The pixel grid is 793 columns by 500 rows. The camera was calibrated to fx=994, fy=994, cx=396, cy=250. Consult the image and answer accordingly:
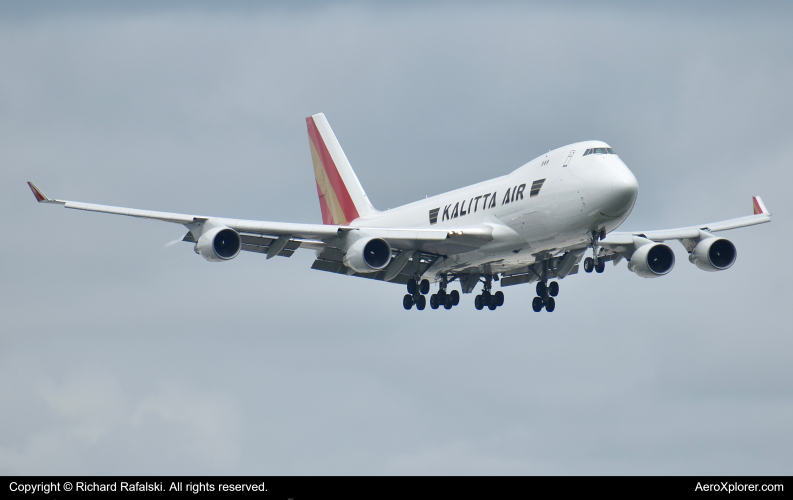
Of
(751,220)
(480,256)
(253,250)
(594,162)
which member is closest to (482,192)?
(480,256)

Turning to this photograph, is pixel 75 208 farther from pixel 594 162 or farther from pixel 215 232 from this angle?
pixel 594 162

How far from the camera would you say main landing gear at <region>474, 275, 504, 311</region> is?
49.9 meters

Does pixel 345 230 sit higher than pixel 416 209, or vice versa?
pixel 416 209

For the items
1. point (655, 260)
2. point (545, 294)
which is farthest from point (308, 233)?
point (655, 260)

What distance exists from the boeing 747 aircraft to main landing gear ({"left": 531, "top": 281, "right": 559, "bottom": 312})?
1.9 inches

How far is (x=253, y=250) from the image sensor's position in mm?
45000

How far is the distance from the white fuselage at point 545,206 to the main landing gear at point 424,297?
286 cm

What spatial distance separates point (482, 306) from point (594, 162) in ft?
41.6

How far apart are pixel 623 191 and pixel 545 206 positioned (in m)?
3.34

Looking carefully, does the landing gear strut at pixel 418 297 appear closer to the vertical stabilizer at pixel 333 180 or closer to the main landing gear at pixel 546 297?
the main landing gear at pixel 546 297

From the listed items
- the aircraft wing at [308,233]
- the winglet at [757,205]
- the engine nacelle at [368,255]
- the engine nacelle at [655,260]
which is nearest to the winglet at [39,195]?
the aircraft wing at [308,233]

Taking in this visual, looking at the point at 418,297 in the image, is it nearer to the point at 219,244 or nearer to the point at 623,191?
the point at 219,244

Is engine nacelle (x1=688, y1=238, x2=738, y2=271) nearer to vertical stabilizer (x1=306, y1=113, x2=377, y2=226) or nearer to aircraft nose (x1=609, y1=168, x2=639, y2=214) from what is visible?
aircraft nose (x1=609, y1=168, x2=639, y2=214)

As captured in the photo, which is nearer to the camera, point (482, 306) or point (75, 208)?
point (75, 208)
